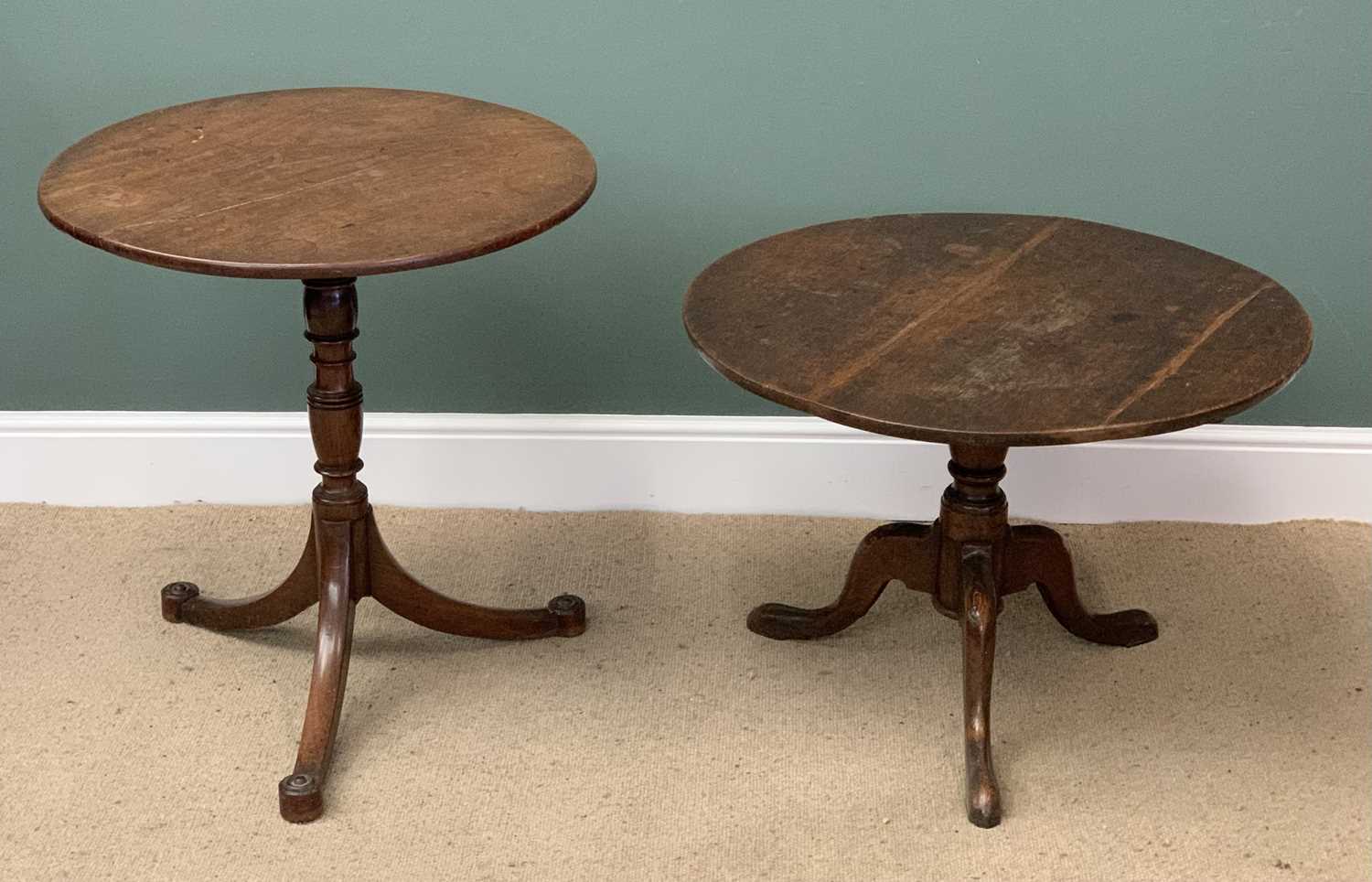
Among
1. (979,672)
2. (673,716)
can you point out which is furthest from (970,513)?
(673,716)

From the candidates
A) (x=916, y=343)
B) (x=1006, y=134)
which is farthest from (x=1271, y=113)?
(x=916, y=343)

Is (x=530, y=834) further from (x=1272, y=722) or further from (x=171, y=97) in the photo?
(x=171, y=97)

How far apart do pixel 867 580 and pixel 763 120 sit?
724 mm

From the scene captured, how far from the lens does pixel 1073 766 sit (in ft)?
6.76

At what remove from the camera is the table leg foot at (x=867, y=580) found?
7.25ft

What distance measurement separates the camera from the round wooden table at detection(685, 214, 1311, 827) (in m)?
1.67

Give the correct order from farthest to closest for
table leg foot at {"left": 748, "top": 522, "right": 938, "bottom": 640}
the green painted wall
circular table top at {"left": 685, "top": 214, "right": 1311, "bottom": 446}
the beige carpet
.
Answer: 1. the green painted wall
2. table leg foot at {"left": 748, "top": 522, "right": 938, "bottom": 640}
3. the beige carpet
4. circular table top at {"left": 685, "top": 214, "right": 1311, "bottom": 446}

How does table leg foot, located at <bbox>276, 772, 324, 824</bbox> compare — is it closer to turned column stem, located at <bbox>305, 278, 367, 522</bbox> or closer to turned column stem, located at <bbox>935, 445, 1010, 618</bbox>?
turned column stem, located at <bbox>305, 278, 367, 522</bbox>

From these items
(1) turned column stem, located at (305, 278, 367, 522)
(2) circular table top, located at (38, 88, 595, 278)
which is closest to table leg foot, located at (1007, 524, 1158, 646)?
(2) circular table top, located at (38, 88, 595, 278)

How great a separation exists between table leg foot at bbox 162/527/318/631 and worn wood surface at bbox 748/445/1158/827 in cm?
66

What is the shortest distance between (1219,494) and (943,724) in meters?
0.77

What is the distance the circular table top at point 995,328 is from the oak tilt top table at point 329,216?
29 cm

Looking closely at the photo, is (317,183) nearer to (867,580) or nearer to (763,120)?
(763,120)

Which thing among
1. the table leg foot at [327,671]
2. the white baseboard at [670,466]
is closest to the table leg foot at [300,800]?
the table leg foot at [327,671]
